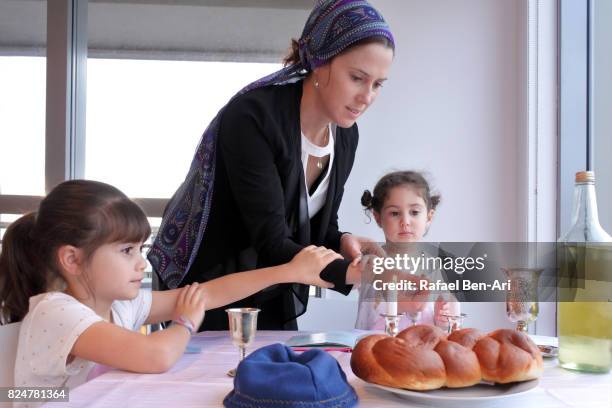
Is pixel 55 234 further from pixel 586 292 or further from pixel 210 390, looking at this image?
pixel 586 292

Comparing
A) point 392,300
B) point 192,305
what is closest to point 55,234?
point 192,305

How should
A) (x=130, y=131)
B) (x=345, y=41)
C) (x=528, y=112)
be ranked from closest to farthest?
1. (x=345, y=41)
2. (x=528, y=112)
3. (x=130, y=131)

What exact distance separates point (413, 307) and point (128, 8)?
8.37 ft

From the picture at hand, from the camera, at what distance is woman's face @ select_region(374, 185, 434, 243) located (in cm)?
196

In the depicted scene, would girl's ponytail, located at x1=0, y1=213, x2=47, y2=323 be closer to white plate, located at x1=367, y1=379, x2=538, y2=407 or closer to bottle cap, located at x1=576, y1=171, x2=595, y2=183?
white plate, located at x1=367, y1=379, x2=538, y2=407

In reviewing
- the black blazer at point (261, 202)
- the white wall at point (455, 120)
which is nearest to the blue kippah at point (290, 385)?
the black blazer at point (261, 202)

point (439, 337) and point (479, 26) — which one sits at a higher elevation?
point (479, 26)

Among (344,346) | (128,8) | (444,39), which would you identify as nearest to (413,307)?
(344,346)

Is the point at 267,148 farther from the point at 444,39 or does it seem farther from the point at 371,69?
the point at 444,39

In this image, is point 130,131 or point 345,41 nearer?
point 345,41

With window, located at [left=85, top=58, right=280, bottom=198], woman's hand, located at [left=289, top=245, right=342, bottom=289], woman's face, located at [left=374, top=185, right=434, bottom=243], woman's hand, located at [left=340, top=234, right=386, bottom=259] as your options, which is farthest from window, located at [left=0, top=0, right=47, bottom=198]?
woman's hand, located at [left=289, top=245, right=342, bottom=289]

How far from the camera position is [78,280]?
1.21 metres

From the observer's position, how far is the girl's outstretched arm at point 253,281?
1278mm

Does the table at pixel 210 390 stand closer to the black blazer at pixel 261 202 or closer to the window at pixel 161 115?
the black blazer at pixel 261 202
